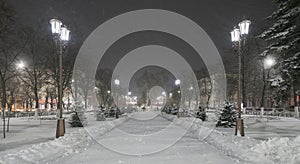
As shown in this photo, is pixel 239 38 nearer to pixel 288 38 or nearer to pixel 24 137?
pixel 288 38

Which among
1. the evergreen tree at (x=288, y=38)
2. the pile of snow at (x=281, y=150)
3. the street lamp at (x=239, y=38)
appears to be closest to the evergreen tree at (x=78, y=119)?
the street lamp at (x=239, y=38)

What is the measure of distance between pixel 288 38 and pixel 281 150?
996 cm

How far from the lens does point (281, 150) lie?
973cm

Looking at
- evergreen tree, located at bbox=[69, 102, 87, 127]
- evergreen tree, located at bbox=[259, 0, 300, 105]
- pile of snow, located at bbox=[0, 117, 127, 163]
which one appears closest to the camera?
pile of snow, located at bbox=[0, 117, 127, 163]

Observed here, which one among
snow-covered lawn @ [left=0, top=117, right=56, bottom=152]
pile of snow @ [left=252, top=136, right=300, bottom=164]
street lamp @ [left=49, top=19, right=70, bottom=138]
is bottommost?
snow-covered lawn @ [left=0, top=117, right=56, bottom=152]

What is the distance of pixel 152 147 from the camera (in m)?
12.9

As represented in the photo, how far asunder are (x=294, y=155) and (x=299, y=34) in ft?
33.7

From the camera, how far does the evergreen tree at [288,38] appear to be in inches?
670

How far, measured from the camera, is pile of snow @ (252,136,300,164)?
895cm

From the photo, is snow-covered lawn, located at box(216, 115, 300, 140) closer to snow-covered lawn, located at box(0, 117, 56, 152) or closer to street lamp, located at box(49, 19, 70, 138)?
street lamp, located at box(49, 19, 70, 138)

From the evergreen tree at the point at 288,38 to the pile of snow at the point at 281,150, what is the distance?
25.8 feet

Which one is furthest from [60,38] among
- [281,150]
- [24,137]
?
[281,150]

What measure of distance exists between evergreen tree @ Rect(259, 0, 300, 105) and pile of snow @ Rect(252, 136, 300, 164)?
310 inches

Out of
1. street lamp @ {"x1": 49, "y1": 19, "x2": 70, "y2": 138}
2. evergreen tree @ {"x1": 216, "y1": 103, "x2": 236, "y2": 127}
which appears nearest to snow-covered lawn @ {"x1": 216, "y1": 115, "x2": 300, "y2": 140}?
evergreen tree @ {"x1": 216, "y1": 103, "x2": 236, "y2": 127}
